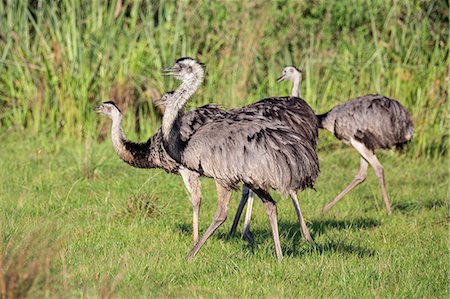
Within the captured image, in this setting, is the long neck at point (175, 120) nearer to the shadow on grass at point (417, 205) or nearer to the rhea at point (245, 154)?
the rhea at point (245, 154)

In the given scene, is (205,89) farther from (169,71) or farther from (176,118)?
(176,118)

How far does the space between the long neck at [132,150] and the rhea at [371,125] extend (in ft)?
7.57

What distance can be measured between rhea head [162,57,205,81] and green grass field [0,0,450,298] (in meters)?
1.42

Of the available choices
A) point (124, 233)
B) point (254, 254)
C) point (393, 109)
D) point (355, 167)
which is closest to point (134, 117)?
point (355, 167)

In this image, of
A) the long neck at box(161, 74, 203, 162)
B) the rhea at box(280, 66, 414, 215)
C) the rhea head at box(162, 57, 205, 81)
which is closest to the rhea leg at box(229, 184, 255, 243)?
the long neck at box(161, 74, 203, 162)

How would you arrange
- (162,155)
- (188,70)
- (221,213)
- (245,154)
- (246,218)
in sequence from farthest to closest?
(162,155)
(246,218)
(188,70)
(221,213)
(245,154)

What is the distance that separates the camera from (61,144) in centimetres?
1211

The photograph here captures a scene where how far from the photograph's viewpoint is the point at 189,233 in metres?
8.14

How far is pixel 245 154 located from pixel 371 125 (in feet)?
11.2

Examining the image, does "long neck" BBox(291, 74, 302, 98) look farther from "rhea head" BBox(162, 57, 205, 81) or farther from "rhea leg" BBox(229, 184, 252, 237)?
"rhea head" BBox(162, 57, 205, 81)

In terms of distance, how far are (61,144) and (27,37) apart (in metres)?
1.76

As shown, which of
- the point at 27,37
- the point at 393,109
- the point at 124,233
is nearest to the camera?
the point at 124,233

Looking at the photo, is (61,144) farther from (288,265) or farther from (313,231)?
(288,265)

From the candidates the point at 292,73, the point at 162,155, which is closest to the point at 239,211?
the point at 162,155
